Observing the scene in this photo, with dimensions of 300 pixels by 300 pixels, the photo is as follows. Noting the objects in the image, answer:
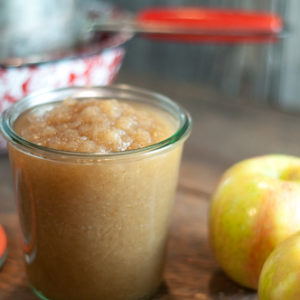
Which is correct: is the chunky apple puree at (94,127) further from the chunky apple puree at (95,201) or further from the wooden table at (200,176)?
the wooden table at (200,176)

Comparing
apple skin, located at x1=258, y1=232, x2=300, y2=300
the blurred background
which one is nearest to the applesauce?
apple skin, located at x1=258, y1=232, x2=300, y2=300

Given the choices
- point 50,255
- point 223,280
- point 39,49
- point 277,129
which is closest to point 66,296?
point 50,255

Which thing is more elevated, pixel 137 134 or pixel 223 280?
pixel 137 134

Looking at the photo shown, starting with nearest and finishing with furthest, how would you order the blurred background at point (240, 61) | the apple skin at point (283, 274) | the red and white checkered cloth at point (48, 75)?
the apple skin at point (283, 274) → the red and white checkered cloth at point (48, 75) → the blurred background at point (240, 61)

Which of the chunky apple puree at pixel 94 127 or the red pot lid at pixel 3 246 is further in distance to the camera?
the red pot lid at pixel 3 246

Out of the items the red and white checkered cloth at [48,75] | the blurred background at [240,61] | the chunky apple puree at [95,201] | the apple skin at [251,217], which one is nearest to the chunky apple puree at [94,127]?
the chunky apple puree at [95,201]

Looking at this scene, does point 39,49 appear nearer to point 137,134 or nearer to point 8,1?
point 8,1

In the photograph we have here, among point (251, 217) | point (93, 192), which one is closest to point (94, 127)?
point (93, 192)
